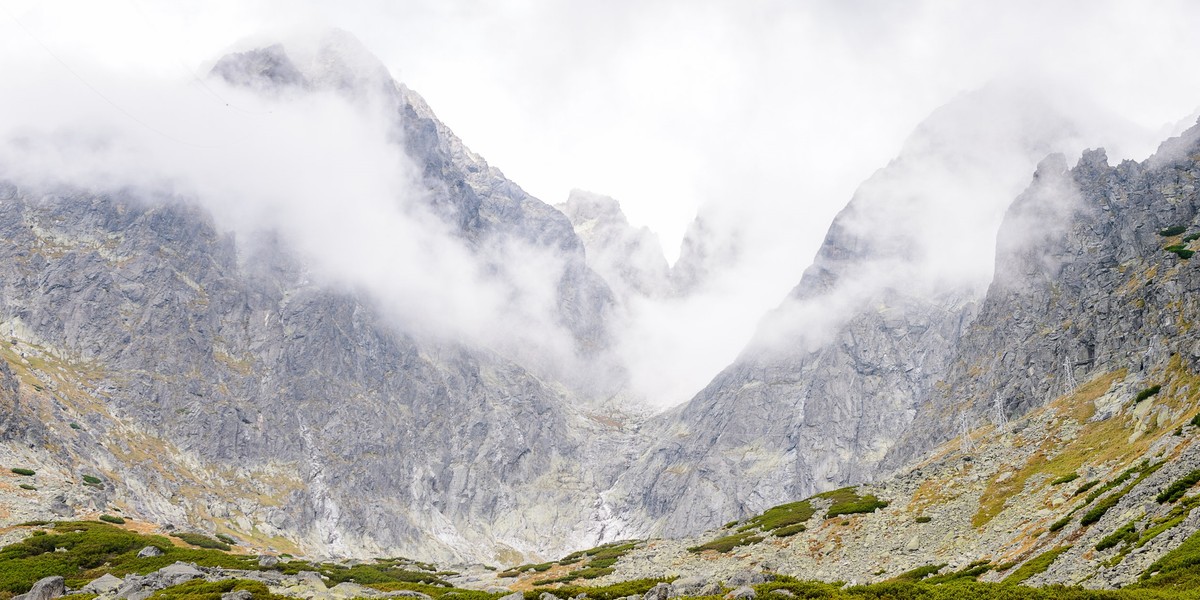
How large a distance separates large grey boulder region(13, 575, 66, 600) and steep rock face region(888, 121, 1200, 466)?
80.4 meters

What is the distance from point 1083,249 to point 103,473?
174 metres

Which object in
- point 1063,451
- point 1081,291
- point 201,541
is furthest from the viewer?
point 1081,291

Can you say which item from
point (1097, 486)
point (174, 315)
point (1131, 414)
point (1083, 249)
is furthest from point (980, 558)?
point (174, 315)

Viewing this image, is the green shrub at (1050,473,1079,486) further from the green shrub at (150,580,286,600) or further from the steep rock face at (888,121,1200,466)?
the green shrub at (150,580,286,600)

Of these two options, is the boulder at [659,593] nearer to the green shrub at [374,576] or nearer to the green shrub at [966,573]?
the green shrub at [966,573]

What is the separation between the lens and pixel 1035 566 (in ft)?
119

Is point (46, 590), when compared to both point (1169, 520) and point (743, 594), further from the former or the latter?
point (1169, 520)

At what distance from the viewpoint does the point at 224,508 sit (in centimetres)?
15112

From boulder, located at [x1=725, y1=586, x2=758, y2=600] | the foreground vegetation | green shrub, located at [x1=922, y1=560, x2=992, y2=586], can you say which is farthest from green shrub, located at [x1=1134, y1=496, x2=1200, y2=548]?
boulder, located at [x1=725, y1=586, x2=758, y2=600]

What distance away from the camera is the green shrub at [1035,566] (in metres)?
35.8

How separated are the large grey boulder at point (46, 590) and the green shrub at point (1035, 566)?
175 feet

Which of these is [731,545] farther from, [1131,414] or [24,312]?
[24,312]

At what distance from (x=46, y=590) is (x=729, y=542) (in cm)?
5462

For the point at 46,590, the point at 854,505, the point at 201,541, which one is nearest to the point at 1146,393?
the point at 854,505
